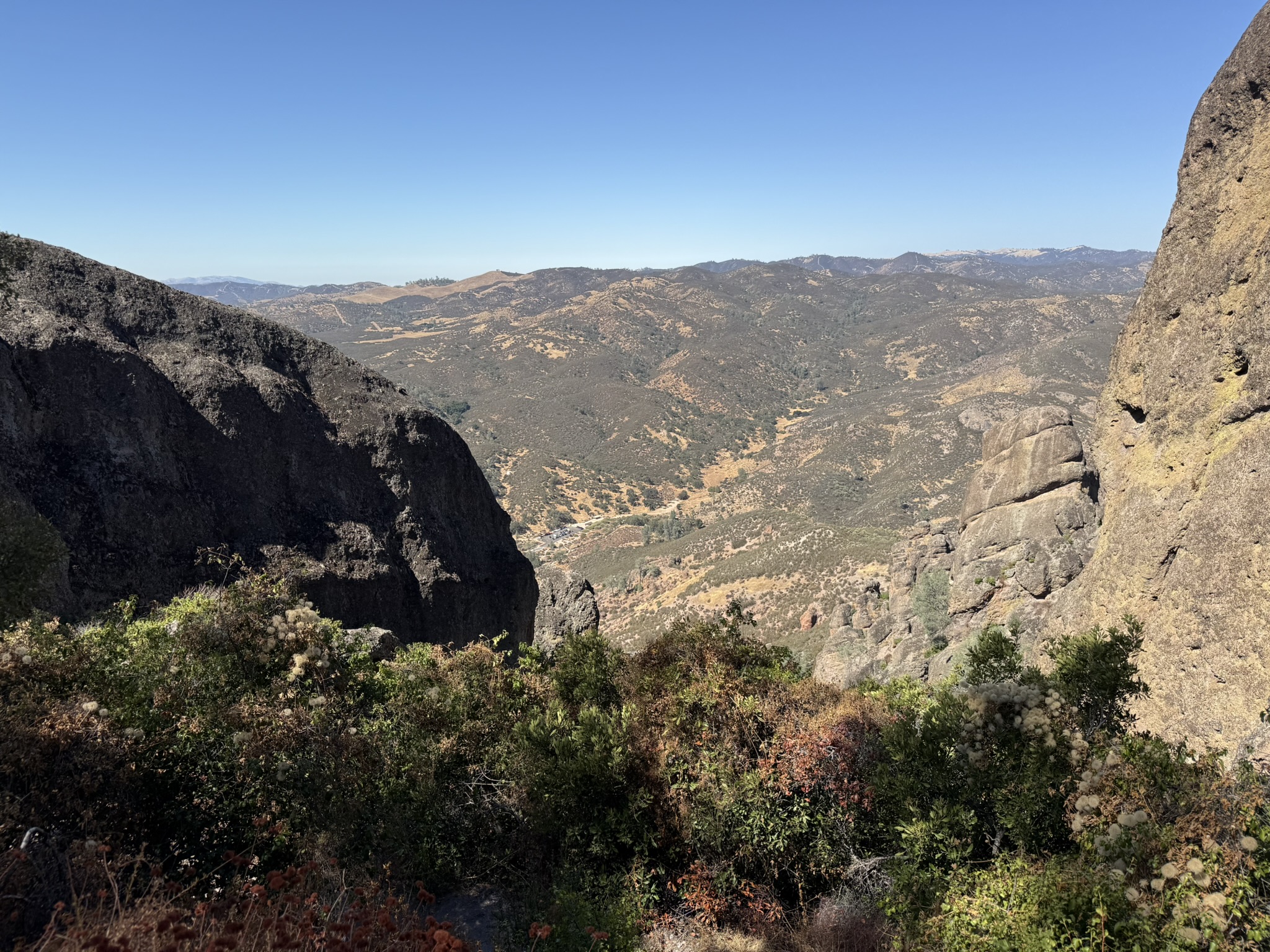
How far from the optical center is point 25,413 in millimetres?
14828

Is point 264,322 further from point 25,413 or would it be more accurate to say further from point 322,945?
point 322,945

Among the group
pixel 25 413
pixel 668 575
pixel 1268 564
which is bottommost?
pixel 668 575

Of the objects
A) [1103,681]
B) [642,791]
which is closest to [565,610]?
[642,791]

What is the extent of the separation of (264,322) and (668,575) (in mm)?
46628

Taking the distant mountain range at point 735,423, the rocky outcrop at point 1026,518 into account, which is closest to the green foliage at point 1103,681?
the rocky outcrop at point 1026,518

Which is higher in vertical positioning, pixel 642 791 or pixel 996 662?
pixel 996 662

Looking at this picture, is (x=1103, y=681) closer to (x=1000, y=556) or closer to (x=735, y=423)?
(x=1000, y=556)

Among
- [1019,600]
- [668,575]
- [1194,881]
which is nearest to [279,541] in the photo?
[1194,881]

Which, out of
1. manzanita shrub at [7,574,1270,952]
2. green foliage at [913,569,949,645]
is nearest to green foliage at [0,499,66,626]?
manzanita shrub at [7,574,1270,952]

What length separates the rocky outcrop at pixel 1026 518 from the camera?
22.7 metres

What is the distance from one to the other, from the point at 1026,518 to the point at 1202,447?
13131 millimetres

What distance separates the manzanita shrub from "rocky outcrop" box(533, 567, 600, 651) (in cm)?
1564

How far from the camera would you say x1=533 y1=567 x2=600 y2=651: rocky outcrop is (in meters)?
27.2

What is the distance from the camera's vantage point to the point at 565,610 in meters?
27.9
